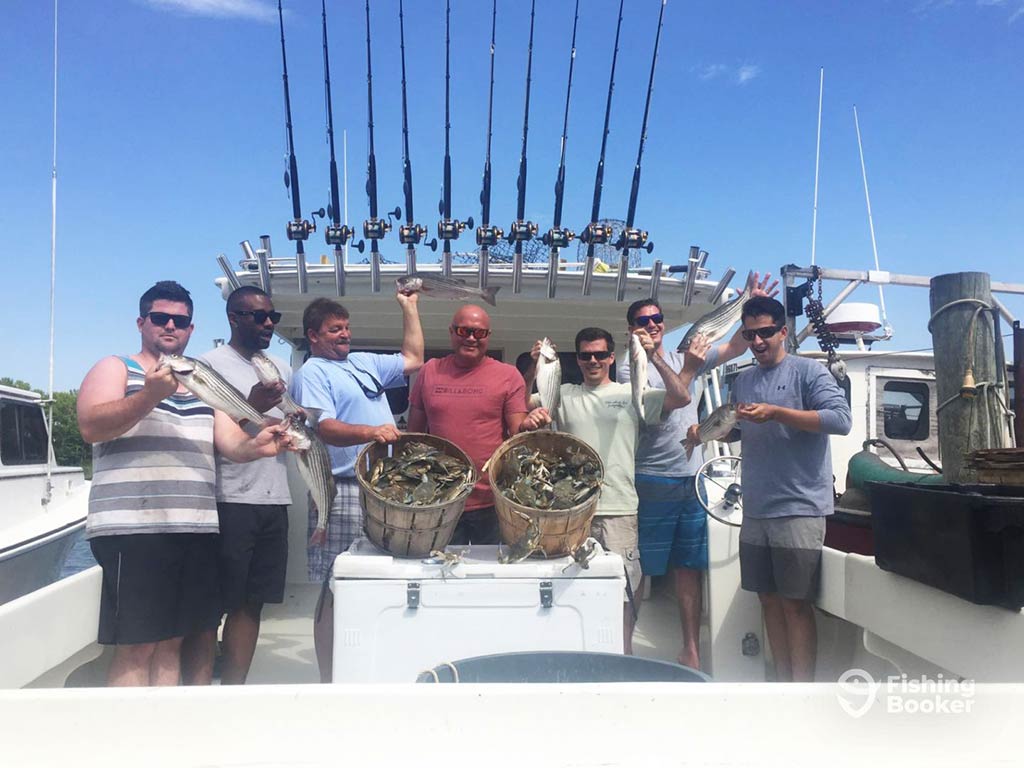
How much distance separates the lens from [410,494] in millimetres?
2848

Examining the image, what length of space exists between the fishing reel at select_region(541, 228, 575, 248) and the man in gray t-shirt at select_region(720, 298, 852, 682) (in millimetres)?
1850

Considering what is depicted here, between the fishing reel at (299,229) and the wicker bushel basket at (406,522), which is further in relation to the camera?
the fishing reel at (299,229)

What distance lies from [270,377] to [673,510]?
2441mm

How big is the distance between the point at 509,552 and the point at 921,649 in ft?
5.69

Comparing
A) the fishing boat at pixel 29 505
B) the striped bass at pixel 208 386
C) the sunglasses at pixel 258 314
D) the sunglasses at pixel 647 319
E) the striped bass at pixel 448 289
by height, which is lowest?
the fishing boat at pixel 29 505

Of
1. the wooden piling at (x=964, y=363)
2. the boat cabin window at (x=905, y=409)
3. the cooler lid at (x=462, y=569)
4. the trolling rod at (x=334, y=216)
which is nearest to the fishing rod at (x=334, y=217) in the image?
the trolling rod at (x=334, y=216)

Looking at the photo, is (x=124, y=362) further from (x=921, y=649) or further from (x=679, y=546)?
(x=921, y=649)

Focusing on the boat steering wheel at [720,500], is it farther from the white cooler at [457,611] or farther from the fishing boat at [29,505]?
the fishing boat at [29,505]

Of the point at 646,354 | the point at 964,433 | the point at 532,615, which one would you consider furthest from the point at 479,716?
the point at 964,433

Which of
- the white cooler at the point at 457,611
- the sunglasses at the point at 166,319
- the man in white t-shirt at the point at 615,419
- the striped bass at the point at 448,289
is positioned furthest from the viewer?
the striped bass at the point at 448,289

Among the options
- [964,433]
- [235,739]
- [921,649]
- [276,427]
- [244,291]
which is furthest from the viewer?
[964,433]

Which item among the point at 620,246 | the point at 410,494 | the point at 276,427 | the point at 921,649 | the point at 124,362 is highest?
the point at 620,246

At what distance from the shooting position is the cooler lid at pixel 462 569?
8.87 feet

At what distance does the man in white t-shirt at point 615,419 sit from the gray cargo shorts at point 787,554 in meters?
0.63
